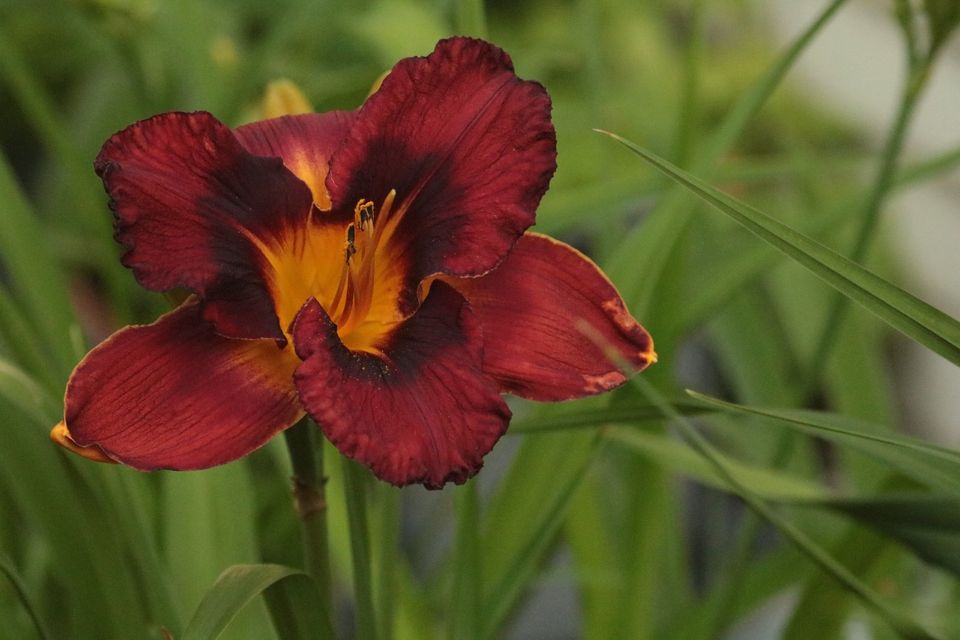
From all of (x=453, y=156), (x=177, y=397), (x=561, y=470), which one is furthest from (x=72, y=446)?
(x=561, y=470)

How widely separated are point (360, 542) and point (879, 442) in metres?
0.15

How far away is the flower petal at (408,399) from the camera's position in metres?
0.30

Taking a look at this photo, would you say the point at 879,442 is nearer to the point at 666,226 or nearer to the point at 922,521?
the point at 922,521

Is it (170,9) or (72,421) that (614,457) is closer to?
(170,9)

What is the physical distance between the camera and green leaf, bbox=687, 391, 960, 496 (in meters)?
0.32

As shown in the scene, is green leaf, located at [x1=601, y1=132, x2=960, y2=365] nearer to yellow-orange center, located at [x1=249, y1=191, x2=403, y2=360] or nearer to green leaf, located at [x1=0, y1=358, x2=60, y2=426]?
yellow-orange center, located at [x1=249, y1=191, x2=403, y2=360]

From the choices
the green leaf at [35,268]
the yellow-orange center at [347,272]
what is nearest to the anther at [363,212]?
the yellow-orange center at [347,272]

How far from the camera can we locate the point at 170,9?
0.76 metres

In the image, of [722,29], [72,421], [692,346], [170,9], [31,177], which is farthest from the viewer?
[722,29]

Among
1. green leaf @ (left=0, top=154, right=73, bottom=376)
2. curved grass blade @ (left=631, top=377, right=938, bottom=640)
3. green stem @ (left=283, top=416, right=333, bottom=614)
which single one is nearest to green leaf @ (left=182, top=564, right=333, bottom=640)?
green stem @ (left=283, top=416, right=333, bottom=614)

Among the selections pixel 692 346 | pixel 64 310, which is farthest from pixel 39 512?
pixel 692 346

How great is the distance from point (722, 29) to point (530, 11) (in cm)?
Result: 41

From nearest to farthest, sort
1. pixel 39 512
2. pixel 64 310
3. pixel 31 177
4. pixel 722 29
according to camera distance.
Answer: pixel 39 512 < pixel 64 310 < pixel 31 177 < pixel 722 29

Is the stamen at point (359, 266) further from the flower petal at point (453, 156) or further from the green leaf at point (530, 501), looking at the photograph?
the green leaf at point (530, 501)
